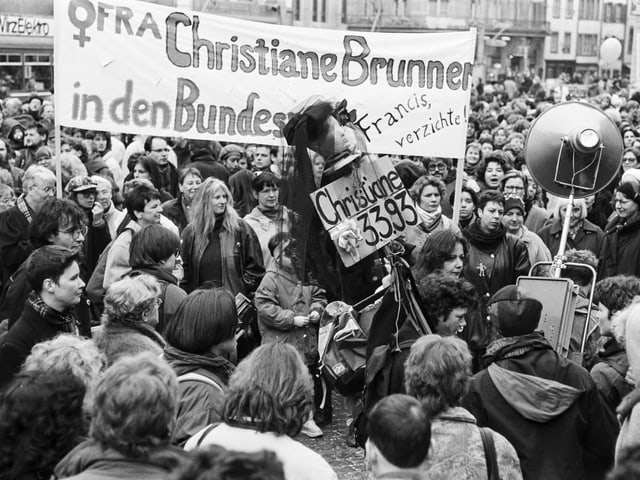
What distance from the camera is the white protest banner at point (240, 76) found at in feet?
24.7

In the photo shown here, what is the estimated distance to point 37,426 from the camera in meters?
3.28

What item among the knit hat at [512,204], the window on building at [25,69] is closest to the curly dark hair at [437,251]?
the knit hat at [512,204]

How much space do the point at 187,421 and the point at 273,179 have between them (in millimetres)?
4161

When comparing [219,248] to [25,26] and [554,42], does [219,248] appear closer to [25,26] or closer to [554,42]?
[25,26]

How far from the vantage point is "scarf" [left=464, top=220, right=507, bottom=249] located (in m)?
7.16

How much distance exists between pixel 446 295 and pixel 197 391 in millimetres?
1312

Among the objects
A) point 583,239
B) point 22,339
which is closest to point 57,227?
point 22,339

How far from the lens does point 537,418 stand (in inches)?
166

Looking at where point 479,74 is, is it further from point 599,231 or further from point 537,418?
Answer: point 537,418

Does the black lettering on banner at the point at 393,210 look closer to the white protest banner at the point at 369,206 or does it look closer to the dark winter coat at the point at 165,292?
the white protest banner at the point at 369,206

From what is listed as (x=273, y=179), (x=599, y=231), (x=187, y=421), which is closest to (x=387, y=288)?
(x=187, y=421)

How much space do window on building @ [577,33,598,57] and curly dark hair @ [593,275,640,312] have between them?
85.7 meters

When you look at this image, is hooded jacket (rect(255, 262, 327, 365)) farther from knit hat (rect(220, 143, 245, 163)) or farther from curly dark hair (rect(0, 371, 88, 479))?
knit hat (rect(220, 143, 245, 163))

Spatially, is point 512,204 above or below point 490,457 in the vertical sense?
above
